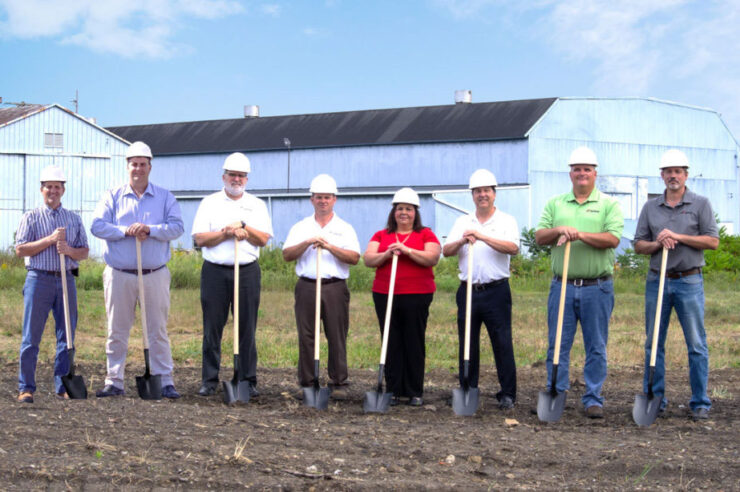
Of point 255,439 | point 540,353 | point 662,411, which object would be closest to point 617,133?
point 540,353

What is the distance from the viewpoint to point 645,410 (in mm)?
7855

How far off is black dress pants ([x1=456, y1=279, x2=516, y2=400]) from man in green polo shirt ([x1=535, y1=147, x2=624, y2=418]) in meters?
0.44

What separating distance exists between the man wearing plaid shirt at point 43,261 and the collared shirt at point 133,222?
1.01ft

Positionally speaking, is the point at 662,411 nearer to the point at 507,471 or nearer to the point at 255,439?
the point at 507,471

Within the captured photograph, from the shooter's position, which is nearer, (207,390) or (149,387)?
(149,387)

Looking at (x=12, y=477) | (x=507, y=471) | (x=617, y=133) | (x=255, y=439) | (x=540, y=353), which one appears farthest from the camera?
(x=617, y=133)

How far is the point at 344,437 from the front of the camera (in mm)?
6914

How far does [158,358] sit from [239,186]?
175 cm

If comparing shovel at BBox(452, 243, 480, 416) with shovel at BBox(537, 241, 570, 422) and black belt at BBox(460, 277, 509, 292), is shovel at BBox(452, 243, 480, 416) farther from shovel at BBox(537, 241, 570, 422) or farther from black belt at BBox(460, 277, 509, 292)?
shovel at BBox(537, 241, 570, 422)

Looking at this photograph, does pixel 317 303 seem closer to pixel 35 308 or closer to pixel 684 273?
pixel 35 308

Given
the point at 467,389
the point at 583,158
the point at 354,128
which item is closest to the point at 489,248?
the point at 583,158

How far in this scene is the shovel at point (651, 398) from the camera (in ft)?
25.7

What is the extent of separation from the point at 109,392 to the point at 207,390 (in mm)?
893

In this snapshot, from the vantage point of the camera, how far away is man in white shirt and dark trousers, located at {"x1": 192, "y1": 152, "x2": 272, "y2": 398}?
872 centimetres
